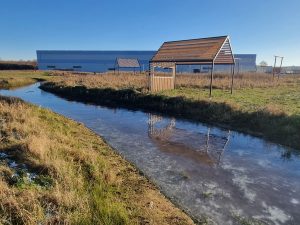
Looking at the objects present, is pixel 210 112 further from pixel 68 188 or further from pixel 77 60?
pixel 77 60

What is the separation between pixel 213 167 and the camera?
8.38 m

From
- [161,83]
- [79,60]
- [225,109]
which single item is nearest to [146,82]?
[161,83]

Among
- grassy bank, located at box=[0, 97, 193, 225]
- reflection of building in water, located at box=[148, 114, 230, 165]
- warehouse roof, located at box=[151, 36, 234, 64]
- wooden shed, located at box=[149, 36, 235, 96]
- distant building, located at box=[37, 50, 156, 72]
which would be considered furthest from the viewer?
distant building, located at box=[37, 50, 156, 72]

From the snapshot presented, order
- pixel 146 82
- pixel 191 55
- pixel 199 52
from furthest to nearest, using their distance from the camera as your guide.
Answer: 1. pixel 146 82
2. pixel 191 55
3. pixel 199 52

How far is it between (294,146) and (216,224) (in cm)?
653

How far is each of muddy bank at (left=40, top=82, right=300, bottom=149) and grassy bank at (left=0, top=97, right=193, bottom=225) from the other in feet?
21.3

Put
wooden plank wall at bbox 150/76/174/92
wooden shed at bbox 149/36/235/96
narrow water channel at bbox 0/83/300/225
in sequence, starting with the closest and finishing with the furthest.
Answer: narrow water channel at bbox 0/83/300/225
wooden shed at bbox 149/36/235/96
wooden plank wall at bbox 150/76/174/92

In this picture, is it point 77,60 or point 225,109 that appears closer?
point 225,109

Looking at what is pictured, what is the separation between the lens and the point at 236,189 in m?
6.99

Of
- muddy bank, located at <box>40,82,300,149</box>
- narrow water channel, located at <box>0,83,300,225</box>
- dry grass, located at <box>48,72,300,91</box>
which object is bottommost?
narrow water channel, located at <box>0,83,300,225</box>

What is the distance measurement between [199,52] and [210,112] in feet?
23.9

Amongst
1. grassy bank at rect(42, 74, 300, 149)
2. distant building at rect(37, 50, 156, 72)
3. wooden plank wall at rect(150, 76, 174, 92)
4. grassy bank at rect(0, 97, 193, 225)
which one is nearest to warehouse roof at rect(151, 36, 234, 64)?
wooden plank wall at rect(150, 76, 174, 92)

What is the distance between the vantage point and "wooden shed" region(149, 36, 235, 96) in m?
20.1

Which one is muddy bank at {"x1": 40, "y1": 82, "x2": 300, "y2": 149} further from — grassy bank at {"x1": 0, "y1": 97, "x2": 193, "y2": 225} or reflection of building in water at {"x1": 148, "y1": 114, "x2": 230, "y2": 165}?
grassy bank at {"x1": 0, "y1": 97, "x2": 193, "y2": 225}
